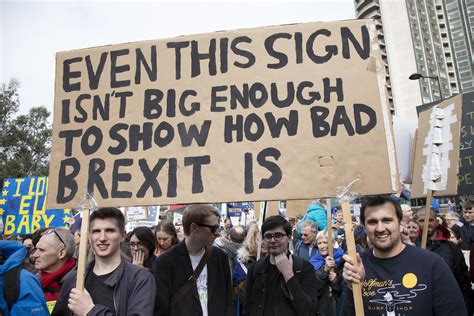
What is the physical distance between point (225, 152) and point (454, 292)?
153cm

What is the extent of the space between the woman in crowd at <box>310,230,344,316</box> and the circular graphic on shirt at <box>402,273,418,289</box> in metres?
2.08

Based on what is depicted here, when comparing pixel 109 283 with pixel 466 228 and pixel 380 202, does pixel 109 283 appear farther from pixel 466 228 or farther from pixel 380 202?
pixel 466 228

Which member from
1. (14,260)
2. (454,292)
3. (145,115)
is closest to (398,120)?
(454,292)

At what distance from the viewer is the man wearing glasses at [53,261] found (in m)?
3.30

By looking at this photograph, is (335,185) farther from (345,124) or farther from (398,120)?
(398,120)

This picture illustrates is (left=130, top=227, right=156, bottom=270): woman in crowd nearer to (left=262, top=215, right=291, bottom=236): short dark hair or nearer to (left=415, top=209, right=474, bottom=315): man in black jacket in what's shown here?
(left=262, top=215, right=291, bottom=236): short dark hair

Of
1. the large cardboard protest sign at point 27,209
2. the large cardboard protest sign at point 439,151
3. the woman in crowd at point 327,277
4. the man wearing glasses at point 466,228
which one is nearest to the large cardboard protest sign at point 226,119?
the large cardboard protest sign at point 439,151

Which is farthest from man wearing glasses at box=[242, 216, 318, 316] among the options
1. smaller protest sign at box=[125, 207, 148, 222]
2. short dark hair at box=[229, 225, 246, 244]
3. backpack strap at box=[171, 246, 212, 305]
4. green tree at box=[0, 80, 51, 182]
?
green tree at box=[0, 80, 51, 182]

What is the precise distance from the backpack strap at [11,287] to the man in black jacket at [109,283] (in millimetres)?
262

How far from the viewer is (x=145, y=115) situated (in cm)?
270

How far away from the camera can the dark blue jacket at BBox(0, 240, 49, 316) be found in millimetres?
2451

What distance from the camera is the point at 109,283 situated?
2.38 m

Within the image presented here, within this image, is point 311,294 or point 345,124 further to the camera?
point 311,294

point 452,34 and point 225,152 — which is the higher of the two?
point 452,34
